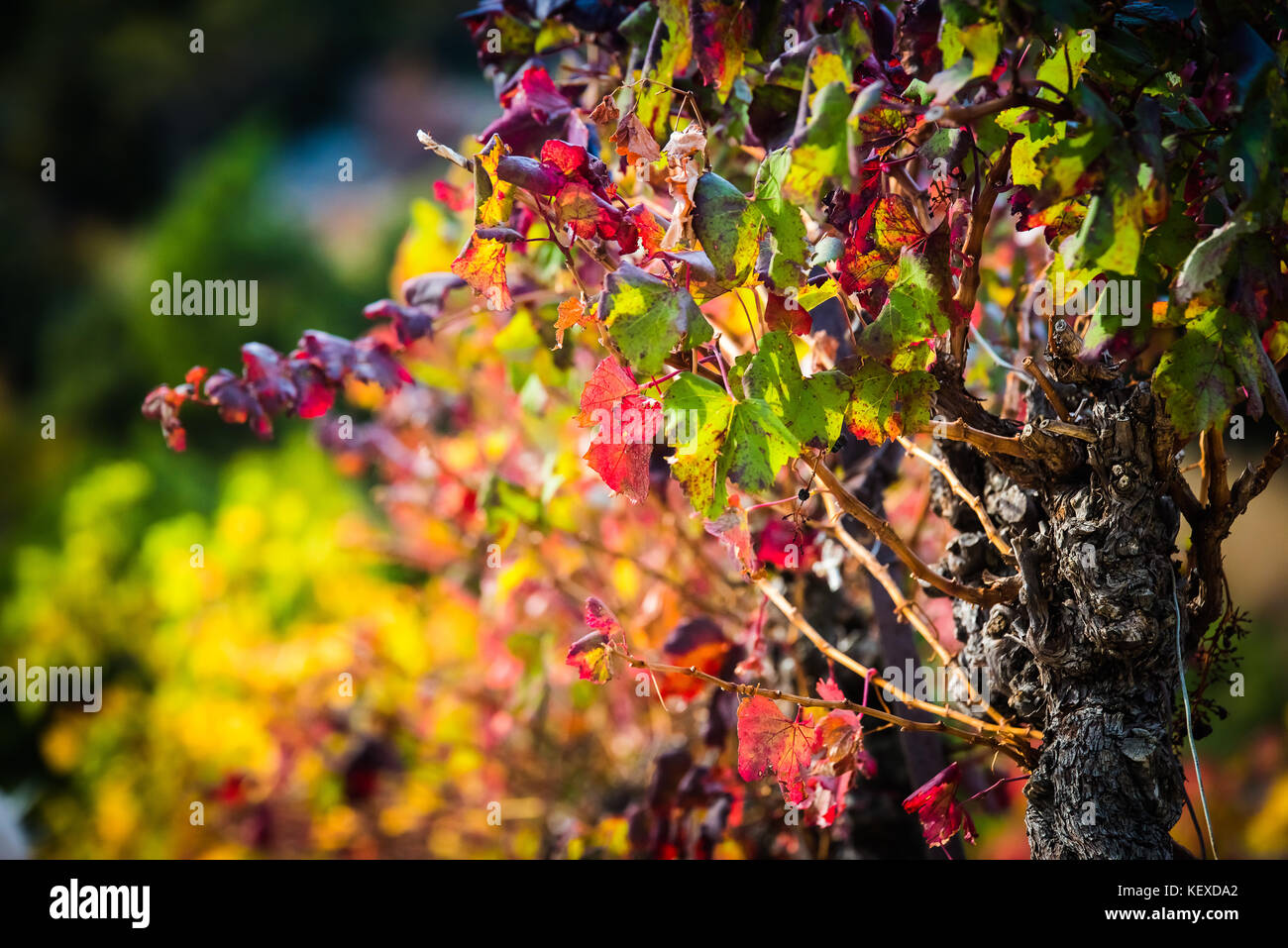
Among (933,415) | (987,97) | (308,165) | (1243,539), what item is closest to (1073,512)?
(933,415)

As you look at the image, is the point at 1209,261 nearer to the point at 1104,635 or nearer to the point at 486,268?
the point at 1104,635

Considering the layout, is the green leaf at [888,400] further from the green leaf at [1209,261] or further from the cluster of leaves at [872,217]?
the green leaf at [1209,261]

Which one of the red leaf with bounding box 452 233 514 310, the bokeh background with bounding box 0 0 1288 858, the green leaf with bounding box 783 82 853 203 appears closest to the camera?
the green leaf with bounding box 783 82 853 203

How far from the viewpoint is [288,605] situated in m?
2.36

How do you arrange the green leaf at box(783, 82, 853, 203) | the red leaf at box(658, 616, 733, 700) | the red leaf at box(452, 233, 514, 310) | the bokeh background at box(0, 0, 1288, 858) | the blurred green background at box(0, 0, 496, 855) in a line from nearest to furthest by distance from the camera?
1. the green leaf at box(783, 82, 853, 203)
2. the red leaf at box(452, 233, 514, 310)
3. the red leaf at box(658, 616, 733, 700)
4. the bokeh background at box(0, 0, 1288, 858)
5. the blurred green background at box(0, 0, 496, 855)

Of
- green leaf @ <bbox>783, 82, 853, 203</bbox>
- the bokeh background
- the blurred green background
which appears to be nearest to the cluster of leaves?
green leaf @ <bbox>783, 82, 853, 203</bbox>

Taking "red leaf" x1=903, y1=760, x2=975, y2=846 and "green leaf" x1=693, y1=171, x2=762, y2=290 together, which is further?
"red leaf" x1=903, y1=760, x2=975, y2=846

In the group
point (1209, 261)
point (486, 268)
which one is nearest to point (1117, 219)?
point (1209, 261)

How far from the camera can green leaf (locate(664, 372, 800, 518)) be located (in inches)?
17.9

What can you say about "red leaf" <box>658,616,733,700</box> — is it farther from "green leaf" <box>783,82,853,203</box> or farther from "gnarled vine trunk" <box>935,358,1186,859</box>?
"green leaf" <box>783,82,853,203</box>

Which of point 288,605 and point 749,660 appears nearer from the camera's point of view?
point 749,660

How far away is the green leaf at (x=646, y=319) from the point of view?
45cm

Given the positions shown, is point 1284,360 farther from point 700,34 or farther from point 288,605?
point 288,605

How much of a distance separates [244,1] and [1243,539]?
17.9 ft
